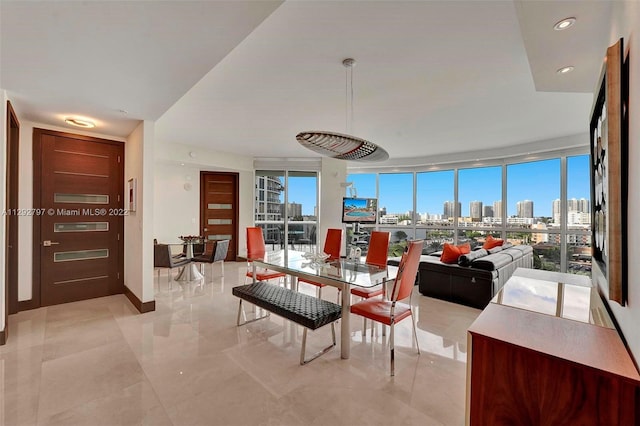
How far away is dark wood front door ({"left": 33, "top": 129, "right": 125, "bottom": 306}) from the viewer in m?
3.77

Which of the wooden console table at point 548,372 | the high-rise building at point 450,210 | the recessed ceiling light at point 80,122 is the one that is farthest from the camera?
the high-rise building at point 450,210

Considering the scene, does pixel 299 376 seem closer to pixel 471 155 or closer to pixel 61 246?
pixel 61 246

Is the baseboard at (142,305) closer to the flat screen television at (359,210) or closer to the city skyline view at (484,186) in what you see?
the flat screen television at (359,210)

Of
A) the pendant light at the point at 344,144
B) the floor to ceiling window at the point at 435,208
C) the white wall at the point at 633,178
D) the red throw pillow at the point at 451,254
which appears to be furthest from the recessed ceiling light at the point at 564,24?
the floor to ceiling window at the point at 435,208

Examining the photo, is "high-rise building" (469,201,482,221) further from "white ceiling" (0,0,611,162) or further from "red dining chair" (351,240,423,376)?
"red dining chair" (351,240,423,376)

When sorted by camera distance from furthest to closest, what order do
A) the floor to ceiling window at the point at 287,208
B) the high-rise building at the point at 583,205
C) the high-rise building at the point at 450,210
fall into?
1. the floor to ceiling window at the point at 287,208
2. the high-rise building at the point at 450,210
3. the high-rise building at the point at 583,205

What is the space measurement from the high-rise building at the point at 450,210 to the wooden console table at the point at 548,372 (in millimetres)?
6044

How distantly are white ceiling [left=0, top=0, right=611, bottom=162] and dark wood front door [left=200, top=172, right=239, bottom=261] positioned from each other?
8.71 feet

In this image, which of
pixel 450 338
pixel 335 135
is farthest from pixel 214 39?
pixel 450 338

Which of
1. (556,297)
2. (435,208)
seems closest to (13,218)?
(556,297)

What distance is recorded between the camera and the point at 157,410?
1.89m

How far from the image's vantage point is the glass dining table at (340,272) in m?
2.58

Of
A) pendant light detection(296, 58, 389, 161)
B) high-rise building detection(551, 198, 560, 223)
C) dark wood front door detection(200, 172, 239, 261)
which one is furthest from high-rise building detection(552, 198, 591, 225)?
dark wood front door detection(200, 172, 239, 261)

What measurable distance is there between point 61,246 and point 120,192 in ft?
A: 3.35
